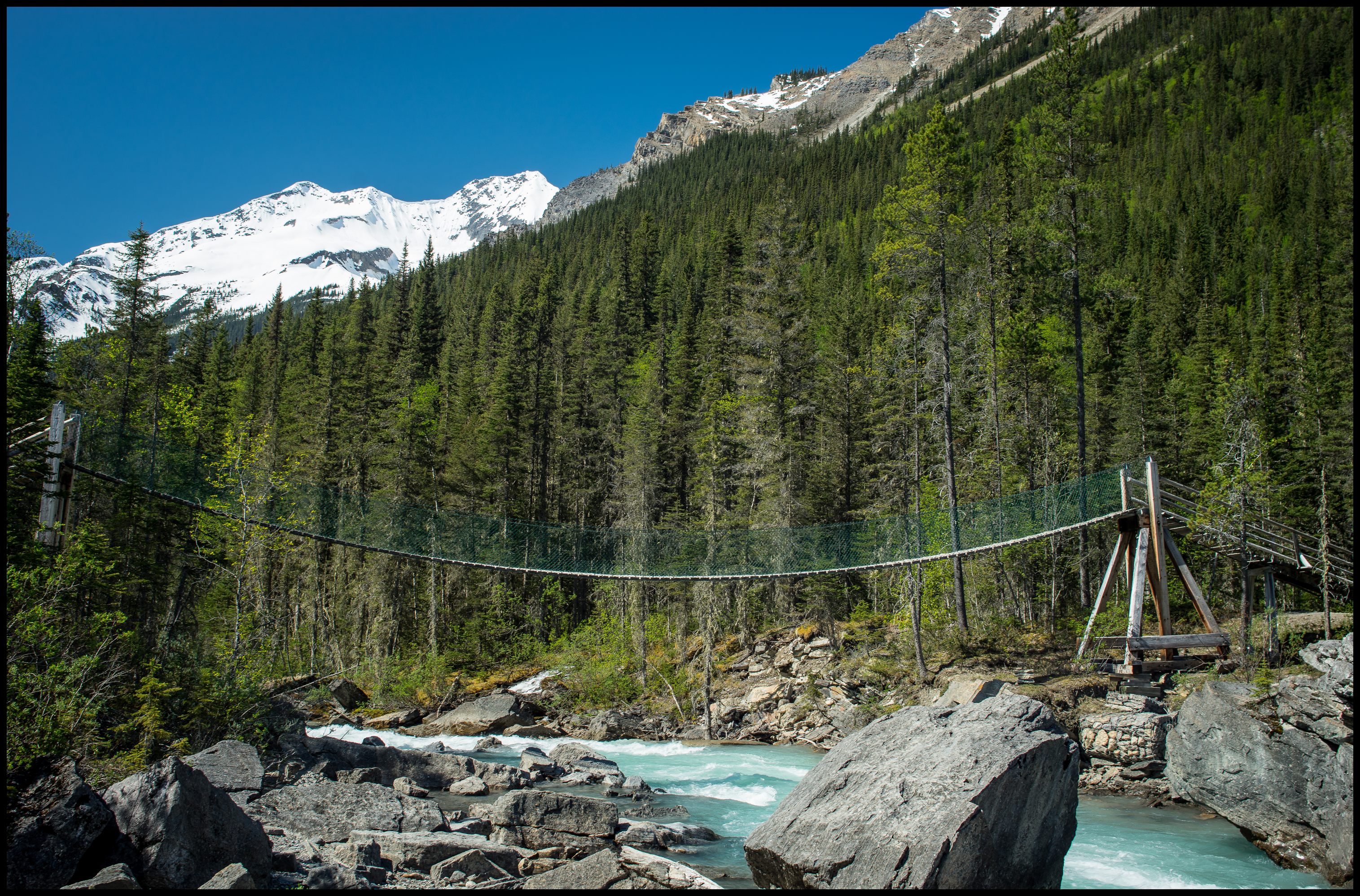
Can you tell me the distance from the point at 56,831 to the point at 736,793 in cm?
847

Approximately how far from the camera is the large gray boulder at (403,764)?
10.3 meters

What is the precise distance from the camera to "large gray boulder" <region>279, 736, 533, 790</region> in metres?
10.3

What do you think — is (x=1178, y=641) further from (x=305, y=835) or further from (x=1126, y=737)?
(x=305, y=835)

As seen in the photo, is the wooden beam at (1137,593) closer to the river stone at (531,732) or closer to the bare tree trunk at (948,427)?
the bare tree trunk at (948,427)

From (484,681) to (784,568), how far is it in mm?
10719

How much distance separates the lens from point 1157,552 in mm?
10266

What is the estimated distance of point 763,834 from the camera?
6.16 m

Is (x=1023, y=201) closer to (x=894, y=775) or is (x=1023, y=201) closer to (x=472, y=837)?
(x=894, y=775)

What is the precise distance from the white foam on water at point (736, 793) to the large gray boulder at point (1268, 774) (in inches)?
204

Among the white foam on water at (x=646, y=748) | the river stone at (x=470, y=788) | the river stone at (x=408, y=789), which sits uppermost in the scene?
the river stone at (x=408, y=789)

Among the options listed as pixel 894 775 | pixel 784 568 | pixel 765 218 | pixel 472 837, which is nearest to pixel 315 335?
pixel 765 218

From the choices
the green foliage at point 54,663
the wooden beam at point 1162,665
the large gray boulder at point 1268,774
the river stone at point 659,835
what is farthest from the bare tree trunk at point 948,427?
the green foliage at point 54,663

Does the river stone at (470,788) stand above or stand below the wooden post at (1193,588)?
below

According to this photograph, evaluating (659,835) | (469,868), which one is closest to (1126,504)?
(659,835)
